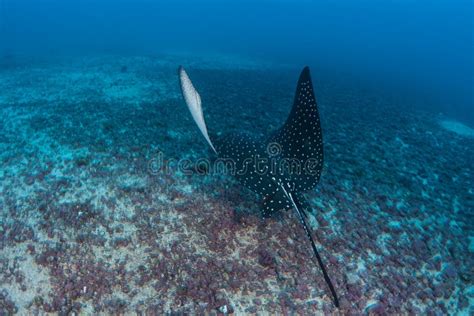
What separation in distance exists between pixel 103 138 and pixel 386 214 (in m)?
6.20

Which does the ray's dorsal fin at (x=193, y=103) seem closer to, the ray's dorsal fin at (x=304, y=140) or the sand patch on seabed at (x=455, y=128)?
the ray's dorsal fin at (x=304, y=140)

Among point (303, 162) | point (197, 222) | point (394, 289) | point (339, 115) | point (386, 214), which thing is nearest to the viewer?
point (394, 289)

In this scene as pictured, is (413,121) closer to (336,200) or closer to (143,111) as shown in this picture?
(336,200)

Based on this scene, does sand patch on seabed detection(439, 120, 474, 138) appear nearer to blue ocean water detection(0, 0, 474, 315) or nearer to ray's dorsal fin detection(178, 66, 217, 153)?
blue ocean water detection(0, 0, 474, 315)

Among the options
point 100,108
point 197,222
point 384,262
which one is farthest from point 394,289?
point 100,108

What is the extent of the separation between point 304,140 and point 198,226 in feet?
6.79

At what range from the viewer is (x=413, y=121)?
10242mm

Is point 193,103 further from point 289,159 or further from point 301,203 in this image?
point 301,203

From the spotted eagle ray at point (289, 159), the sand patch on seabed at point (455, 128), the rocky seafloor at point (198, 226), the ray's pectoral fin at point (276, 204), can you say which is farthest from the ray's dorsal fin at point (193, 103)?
the sand patch on seabed at point (455, 128)

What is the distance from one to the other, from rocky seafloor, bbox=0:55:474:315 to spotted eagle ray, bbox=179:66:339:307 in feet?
2.28

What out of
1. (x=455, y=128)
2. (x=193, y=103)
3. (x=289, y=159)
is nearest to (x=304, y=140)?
(x=289, y=159)

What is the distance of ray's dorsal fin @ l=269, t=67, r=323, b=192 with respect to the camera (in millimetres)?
3645

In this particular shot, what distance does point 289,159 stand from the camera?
161 inches

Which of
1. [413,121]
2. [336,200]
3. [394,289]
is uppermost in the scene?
[413,121]
